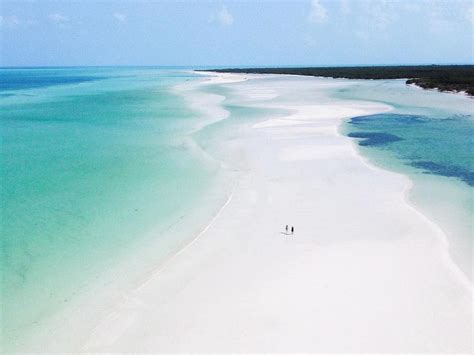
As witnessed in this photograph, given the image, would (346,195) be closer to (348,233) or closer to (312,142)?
(348,233)

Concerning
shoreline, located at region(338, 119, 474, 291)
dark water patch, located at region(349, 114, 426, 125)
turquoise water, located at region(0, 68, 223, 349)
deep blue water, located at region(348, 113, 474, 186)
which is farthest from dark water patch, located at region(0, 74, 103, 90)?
shoreline, located at region(338, 119, 474, 291)

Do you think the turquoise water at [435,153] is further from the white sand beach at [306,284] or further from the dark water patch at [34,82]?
the dark water patch at [34,82]

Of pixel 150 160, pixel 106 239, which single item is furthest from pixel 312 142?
pixel 106 239

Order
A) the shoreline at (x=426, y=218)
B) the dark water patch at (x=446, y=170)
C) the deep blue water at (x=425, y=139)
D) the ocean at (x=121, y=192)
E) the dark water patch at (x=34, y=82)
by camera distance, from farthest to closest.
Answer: the dark water patch at (x=34, y=82), the deep blue water at (x=425, y=139), the dark water patch at (x=446, y=170), the ocean at (x=121, y=192), the shoreline at (x=426, y=218)

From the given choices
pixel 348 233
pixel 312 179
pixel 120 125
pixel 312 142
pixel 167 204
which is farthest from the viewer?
pixel 120 125

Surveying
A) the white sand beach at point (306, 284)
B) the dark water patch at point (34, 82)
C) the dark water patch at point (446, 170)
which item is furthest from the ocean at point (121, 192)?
the dark water patch at point (34, 82)

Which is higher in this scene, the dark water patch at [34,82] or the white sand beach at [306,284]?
the white sand beach at [306,284]
